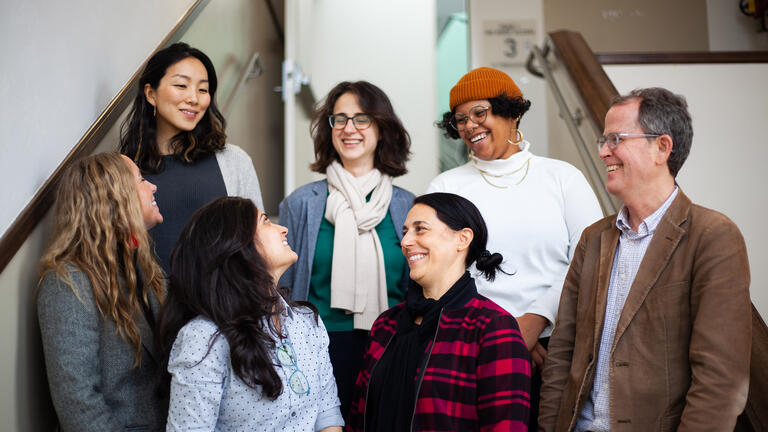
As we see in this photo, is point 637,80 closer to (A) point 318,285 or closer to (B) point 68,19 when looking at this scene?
(A) point 318,285

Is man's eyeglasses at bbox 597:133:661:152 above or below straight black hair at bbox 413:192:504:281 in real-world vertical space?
above

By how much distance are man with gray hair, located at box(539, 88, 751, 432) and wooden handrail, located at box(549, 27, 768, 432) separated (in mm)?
126

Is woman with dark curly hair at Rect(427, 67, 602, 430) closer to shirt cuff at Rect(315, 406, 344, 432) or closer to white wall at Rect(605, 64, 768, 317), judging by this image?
shirt cuff at Rect(315, 406, 344, 432)

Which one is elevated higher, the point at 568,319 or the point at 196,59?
the point at 196,59

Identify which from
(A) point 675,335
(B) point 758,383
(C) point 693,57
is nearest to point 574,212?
(A) point 675,335

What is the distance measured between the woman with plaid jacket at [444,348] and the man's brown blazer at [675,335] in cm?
19

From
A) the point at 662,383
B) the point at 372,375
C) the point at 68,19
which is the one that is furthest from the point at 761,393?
the point at 68,19

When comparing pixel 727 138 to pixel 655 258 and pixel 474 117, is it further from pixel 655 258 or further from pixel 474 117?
pixel 655 258

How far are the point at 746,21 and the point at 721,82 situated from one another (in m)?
2.65

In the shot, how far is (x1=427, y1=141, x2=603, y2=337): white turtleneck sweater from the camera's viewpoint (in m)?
2.13

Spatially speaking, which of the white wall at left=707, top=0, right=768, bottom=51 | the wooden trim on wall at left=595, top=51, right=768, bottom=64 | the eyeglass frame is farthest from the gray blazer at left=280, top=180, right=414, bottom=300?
the white wall at left=707, top=0, right=768, bottom=51

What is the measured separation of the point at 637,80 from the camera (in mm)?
3574

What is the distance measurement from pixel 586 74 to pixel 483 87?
903 millimetres

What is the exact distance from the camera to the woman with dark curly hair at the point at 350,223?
2396mm
